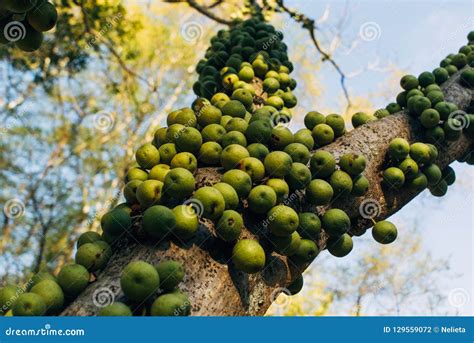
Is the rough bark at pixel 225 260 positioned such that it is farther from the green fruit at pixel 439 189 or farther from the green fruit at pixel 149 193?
the green fruit at pixel 439 189

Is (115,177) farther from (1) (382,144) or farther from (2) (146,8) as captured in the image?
(1) (382,144)

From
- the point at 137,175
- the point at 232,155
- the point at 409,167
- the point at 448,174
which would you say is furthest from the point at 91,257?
the point at 448,174

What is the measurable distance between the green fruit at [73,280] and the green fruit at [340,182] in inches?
64.0

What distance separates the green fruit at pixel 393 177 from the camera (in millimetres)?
3258

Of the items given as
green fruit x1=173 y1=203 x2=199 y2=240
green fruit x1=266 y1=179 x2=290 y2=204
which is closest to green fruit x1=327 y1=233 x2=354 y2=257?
green fruit x1=266 y1=179 x2=290 y2=204

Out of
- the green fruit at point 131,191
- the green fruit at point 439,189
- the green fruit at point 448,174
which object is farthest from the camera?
the green fruit at point 448,174

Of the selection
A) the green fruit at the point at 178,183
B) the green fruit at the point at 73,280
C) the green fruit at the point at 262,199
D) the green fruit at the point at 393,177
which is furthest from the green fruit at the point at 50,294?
the green fruit at the point at 393,177

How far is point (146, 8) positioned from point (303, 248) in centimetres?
1584

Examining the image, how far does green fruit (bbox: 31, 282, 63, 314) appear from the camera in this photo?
6.79 ft

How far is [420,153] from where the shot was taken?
3.40m

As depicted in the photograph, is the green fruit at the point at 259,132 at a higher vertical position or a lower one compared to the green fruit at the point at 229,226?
higher

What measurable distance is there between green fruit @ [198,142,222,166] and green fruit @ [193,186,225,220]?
482 mm

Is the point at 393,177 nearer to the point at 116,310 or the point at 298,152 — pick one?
the point at 298,152

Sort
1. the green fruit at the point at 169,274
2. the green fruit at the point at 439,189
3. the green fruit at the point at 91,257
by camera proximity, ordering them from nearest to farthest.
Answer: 1. the green fruit at the point at 169,274
2. the green fruit at the point at 91,257
3. the green fruit at the point at 439,189
